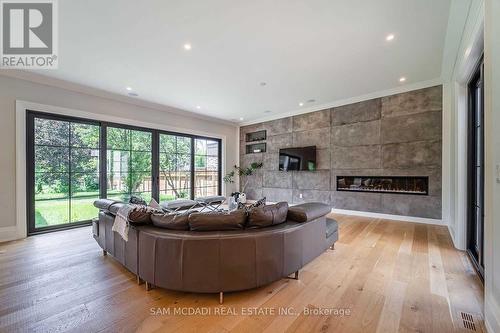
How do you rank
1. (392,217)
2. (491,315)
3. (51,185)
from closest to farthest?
(491,315), (51,185), (392,217)

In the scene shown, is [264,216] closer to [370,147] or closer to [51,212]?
[370,147]

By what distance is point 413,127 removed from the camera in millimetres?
4418

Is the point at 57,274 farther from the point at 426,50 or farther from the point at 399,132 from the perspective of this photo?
the point at 399,132

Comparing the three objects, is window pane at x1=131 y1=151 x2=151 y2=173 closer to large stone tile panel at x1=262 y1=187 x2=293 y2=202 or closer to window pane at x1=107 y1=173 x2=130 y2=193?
window pane at x1=107 y1=173 x2=130 y2=193

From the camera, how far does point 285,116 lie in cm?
647

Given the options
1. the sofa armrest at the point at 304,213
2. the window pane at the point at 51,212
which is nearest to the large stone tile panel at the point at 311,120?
the sofa armrest at the point at 304,213

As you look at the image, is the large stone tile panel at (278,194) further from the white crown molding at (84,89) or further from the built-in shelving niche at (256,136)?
the white crown molding at (84,89)

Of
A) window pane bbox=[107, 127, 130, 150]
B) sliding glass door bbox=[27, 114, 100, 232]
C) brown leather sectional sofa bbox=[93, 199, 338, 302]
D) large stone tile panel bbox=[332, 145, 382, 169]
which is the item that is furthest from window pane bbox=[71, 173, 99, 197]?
large stone tile panel bbox=[332, 145, 382, 169]

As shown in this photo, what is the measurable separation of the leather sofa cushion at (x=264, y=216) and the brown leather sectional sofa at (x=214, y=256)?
0.06 m

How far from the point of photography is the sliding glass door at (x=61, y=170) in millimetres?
3811

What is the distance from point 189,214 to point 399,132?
15.6 feet

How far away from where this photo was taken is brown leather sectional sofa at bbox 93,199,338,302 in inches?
70.3

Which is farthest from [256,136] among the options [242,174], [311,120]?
[311,120]

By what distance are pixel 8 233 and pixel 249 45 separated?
486cm
